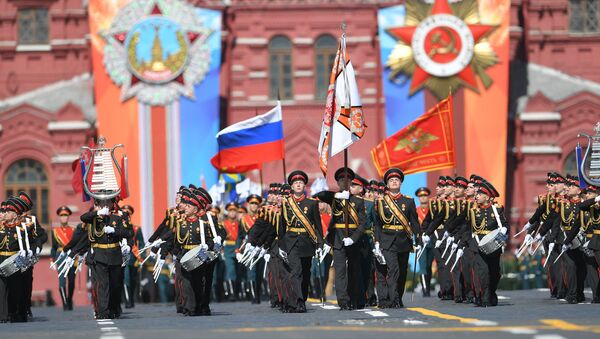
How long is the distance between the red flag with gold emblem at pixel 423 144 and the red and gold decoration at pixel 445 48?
36.4 feet

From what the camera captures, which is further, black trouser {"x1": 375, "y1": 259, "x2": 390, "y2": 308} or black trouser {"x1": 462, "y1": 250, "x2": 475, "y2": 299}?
black trouser {"x1": 462, "y1": 250, "x2": 475, "y2": 299}

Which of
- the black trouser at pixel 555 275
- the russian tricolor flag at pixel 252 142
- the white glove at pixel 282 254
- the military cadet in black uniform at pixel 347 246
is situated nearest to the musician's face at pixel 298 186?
the military cadet in black uniform at pixel 347 246

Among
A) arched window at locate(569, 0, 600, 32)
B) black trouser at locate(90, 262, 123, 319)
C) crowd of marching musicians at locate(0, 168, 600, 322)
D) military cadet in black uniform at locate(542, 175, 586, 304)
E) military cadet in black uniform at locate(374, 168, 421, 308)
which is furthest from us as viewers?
arched window at locate(569, 0, 600, 32)

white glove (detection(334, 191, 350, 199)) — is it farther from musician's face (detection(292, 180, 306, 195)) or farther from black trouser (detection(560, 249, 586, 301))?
black trouser (detection(560, 249, 586, 301))

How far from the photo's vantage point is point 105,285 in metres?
21.3

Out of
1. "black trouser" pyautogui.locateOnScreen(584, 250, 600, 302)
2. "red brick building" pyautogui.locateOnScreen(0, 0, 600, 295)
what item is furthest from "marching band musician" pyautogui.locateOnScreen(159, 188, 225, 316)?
"red brick building" pyautogui.locateOnScreen(0, 0, 600, 295)

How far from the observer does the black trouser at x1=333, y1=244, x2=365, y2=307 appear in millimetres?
21031

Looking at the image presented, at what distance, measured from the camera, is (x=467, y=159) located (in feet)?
122

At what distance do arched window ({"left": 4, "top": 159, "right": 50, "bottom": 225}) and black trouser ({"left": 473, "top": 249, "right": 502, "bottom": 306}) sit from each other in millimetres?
18851

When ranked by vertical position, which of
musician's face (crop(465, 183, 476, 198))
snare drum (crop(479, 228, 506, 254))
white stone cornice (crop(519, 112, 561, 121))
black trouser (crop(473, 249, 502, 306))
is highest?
white stone cornice (crop(519, 112, 561, 121))

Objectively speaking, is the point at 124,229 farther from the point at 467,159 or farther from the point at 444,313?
the point at 467,159

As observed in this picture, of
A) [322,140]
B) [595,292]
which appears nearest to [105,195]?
[322,140]

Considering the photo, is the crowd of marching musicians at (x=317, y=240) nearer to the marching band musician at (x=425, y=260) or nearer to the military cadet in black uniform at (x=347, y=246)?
the military cadet in black uniform at (x=347, y=246)

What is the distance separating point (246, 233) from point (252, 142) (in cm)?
257
